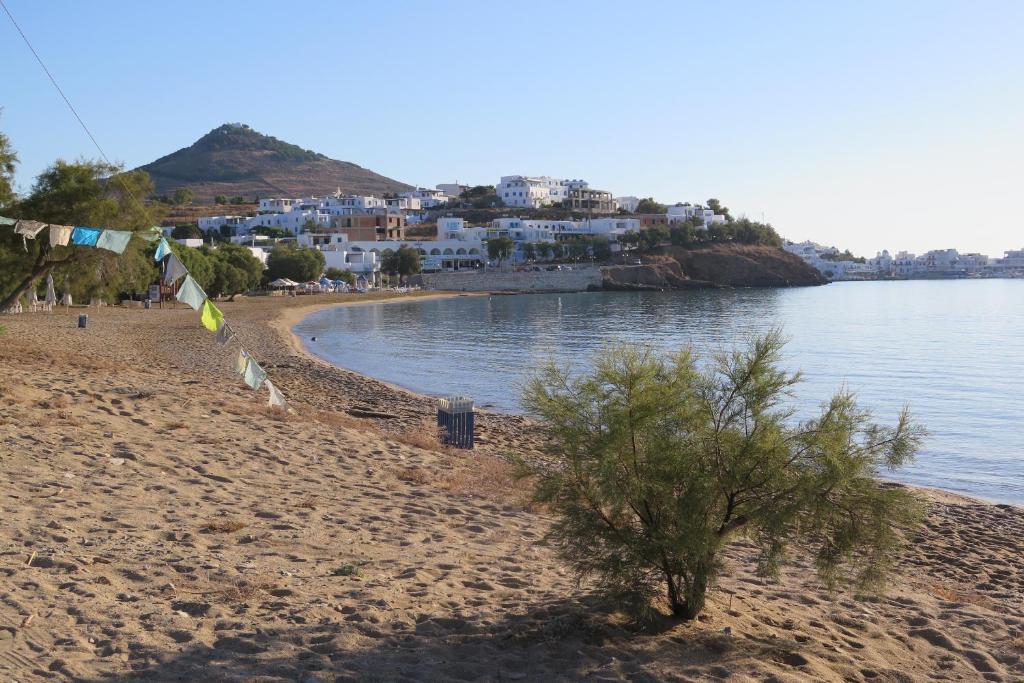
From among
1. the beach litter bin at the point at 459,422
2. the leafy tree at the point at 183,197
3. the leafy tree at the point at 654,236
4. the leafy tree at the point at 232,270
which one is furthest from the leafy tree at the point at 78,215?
the leafy tree at the point at 183,197

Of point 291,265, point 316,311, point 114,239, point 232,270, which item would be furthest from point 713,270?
point 114,239

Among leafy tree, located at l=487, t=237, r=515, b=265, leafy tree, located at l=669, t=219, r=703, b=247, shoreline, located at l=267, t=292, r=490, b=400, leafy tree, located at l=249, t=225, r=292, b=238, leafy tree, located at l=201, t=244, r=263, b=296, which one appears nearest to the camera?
shoreline, located at l=267, t=292, r=490, b=400

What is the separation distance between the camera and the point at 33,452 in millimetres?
9344

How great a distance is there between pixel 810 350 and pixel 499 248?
278 ft

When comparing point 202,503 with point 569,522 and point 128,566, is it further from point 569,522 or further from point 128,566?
point 569,522

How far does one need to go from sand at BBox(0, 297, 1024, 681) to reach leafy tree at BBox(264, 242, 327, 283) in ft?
247

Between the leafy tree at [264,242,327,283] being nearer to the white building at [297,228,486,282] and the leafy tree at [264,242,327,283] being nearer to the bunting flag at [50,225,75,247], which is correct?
the white building at [297,228,486,282]

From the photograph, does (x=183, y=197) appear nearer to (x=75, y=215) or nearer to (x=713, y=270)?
(x=713, y=270)

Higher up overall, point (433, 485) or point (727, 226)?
point (727, 226)

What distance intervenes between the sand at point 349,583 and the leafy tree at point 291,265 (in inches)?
2967

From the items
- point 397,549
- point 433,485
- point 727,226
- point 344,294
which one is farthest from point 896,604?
point 727,226

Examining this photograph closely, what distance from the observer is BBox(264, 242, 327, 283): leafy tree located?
86375 mm

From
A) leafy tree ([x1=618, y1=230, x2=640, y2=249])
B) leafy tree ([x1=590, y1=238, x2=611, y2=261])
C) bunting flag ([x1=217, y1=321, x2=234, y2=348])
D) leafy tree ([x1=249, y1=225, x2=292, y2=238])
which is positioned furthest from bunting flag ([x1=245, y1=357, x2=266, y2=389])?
leafy tree ([x1=618, y1=230, x2=640, y2=249])

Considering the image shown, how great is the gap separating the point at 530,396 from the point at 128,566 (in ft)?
10.4
